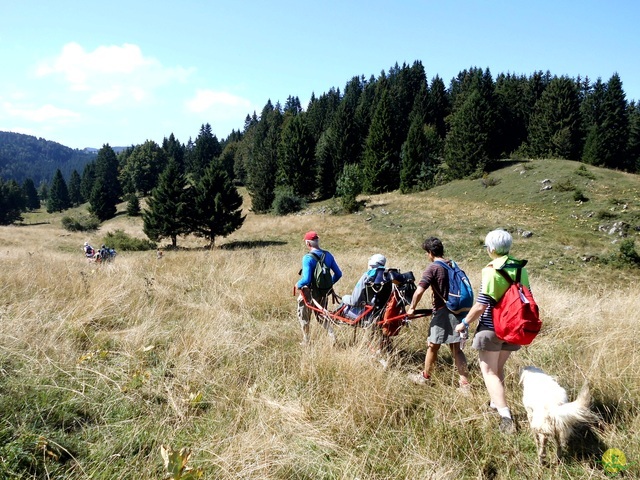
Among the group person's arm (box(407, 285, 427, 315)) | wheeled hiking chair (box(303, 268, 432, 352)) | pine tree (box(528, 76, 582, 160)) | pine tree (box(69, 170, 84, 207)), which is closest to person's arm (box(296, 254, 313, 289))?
wheeled hiking chair (box(303, 268, 432, 352))

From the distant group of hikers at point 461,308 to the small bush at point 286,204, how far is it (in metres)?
38.6

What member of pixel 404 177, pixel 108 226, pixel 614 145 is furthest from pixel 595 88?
pixel 108 226

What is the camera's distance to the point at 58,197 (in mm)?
76000

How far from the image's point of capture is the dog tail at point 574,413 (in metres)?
2.33

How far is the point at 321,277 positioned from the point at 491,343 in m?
2.19

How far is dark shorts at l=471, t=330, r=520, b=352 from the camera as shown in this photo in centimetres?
303

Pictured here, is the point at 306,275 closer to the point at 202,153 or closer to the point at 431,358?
the point at 431,358

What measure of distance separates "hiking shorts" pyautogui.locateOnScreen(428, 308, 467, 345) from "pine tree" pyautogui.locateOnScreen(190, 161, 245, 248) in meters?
28.6

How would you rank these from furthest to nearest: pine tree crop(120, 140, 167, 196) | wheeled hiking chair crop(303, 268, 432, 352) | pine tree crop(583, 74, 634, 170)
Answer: pine tree crop(120, 140, 167, 196) < pine tree crop(583, 74, 634, 170) < wheeled hiking chair crop(303, 268, 432, 352)

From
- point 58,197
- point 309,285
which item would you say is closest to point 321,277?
point 309,285

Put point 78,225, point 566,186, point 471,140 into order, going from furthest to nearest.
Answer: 1. point 78,225
2. point 471,140
3. point 566,186

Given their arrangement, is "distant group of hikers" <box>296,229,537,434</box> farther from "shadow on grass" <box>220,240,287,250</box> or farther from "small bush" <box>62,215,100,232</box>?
"small bush" <box>62,215,100,232</box>

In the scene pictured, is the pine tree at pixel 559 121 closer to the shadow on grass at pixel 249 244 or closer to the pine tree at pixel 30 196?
the shadow on grass at pixel 249 244

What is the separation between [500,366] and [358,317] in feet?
4.98
